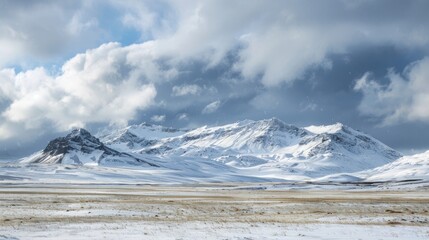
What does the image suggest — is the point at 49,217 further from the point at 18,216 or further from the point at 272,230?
the point at 272,230

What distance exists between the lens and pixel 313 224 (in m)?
36.5

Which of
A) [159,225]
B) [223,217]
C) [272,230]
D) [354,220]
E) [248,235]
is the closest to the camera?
[248,235]

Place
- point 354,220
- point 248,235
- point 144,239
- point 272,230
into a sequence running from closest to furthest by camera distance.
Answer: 1. point 144,239
2. point 248,235
3. point 272,230
4. point 354,220

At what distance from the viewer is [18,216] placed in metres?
→ 40.9

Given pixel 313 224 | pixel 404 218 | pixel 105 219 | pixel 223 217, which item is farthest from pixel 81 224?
pixel 404 218

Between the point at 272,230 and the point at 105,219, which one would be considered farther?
the point at 105,219

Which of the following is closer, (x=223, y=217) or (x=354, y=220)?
(x=354, y=220)

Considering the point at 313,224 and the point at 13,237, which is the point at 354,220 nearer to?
the point at 313,224

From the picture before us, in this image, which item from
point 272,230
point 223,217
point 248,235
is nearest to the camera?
point 248,235

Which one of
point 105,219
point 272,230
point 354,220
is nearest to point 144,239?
point 272,230

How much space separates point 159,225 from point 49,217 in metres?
10.9

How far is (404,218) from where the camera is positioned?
4044 centimetres

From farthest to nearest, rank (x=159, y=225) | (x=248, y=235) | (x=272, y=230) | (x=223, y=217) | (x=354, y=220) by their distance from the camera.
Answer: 1. (x=223, y=217)
2. (x=354, y=220)
3. (x=159, y=225)
4. (x=272, y=230)
5. (x=248, y=235)

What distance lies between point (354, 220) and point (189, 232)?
15.5 metres
